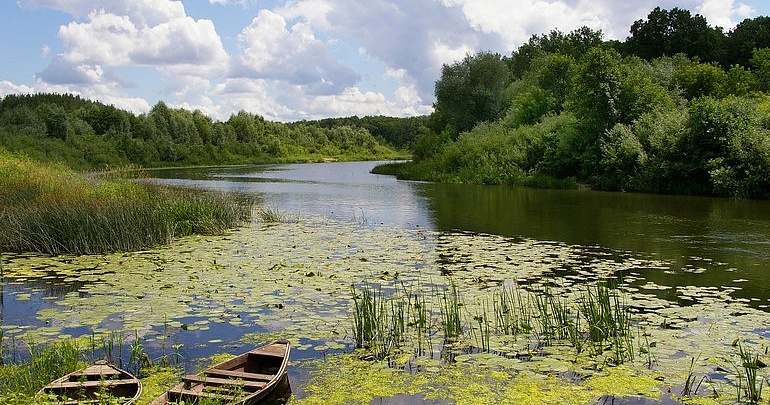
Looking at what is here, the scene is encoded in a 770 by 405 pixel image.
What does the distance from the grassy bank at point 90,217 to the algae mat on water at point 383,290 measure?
2.10 ft

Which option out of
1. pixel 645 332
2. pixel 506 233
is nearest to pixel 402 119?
pixel 506 233

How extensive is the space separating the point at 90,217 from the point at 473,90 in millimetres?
48320

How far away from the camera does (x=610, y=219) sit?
73.8 feet

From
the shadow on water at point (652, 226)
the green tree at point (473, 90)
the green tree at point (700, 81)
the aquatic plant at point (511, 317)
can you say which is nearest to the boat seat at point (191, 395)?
the aquatic plant at point (511, 317)

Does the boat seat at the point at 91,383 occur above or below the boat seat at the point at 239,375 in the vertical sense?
above

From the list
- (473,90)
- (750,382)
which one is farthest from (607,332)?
(473,90)

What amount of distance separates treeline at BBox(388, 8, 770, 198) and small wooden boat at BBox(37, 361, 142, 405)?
98.0 feet

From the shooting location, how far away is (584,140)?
39.8 m

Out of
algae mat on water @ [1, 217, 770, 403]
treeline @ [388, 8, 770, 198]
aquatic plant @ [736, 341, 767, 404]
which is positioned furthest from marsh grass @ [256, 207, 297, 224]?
treeline @ [388, 8, 770, 198]

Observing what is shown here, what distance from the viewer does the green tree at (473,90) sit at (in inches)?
2323

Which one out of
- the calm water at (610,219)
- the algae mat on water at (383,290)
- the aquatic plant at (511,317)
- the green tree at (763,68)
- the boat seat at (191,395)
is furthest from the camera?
the green tree at (763,68)

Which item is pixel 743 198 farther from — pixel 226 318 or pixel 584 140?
pixel 226 318

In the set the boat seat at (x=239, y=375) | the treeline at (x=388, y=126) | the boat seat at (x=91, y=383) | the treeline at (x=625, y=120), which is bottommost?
the boat seat at (x=239, y=375)

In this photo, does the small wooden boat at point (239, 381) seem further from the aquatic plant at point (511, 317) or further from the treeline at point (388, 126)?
the treeline at point (388, 126)
